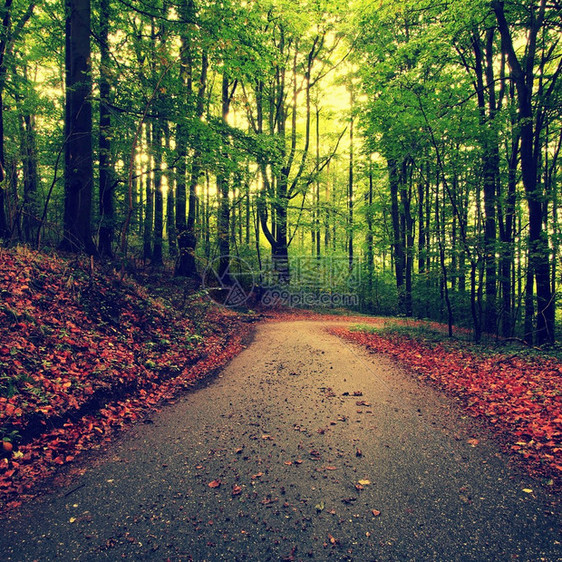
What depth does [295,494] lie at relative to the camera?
9.47 feet

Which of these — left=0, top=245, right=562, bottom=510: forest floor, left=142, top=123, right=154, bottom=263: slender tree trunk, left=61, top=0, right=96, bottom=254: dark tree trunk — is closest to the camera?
left=0, top=245, right=562, bottom=510: forest floor

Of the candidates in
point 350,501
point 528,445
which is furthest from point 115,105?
point 528,445

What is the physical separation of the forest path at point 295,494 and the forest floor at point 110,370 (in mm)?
461

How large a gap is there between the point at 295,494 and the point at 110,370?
3908 millimetres

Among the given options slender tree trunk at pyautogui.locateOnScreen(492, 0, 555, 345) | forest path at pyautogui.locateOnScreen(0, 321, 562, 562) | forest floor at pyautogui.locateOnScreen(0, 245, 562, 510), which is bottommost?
forest path at pyautogui.locateOnScreen(0, 321, 562, 562)

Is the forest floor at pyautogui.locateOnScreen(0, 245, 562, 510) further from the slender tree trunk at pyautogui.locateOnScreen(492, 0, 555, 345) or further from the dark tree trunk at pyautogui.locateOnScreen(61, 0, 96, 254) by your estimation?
the slender tree trunk at pyautogui.locateOnScreen(492, 0, 555, 345)

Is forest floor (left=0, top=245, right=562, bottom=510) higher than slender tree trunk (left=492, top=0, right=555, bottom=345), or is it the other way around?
slender tree trunk (left=492, top=0, right=555, bottom=345)

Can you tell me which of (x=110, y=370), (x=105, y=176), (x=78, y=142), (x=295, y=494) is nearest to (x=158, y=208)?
(x=105, y=176)

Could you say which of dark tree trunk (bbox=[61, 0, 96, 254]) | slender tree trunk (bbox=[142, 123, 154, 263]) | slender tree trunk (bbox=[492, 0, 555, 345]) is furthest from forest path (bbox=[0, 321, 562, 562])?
slender tree trunk (bbox=[142, 123, 154, 263])

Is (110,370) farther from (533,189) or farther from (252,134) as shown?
(533,189)

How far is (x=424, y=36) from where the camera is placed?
988cm

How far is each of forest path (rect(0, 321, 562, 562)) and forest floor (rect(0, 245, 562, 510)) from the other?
1.51ft

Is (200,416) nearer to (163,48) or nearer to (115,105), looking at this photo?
(163,48)

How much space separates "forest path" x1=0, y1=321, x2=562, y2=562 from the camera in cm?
229
